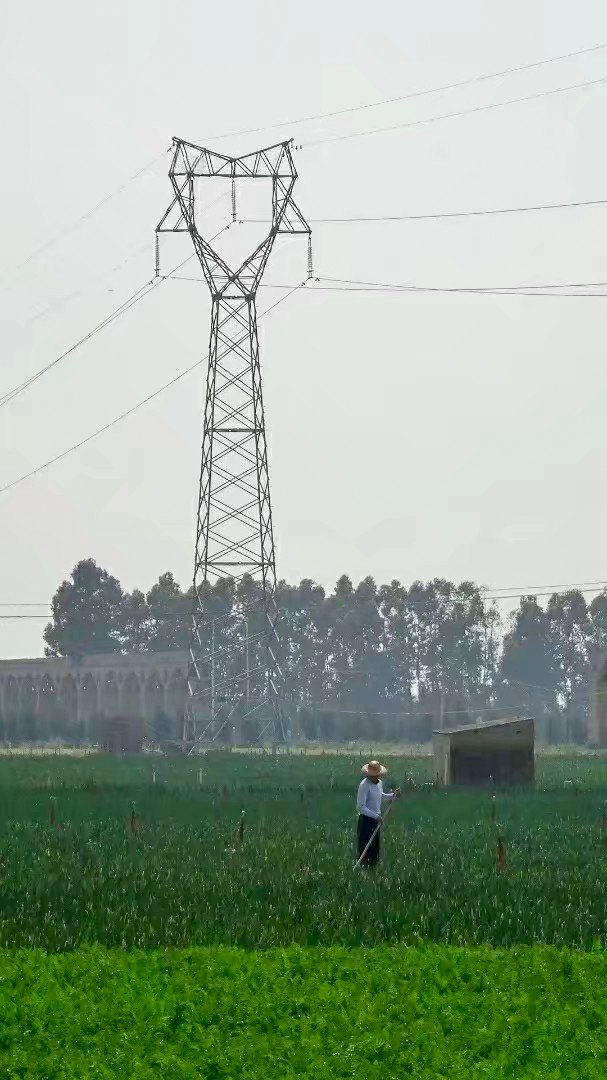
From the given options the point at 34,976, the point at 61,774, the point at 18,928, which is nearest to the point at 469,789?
the point at 61,774

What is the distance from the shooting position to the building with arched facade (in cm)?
14475

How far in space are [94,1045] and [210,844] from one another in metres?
18.1

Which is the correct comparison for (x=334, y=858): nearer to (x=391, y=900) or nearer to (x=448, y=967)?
(x=391, y=900)

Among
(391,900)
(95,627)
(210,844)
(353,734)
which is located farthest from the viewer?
(95,627)

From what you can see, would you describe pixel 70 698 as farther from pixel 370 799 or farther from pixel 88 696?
pixel 370 799

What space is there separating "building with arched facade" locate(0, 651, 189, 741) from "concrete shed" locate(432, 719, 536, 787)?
81.2 m

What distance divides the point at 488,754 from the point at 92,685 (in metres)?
102

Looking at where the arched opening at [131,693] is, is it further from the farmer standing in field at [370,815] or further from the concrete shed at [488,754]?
the farmer standing in field at [370,815]

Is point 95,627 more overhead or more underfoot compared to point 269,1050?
more overhead

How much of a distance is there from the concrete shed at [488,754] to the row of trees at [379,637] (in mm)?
106649

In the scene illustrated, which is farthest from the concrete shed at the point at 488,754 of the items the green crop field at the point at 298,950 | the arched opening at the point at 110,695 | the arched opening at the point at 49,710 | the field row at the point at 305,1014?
the arched opening at the point at 110,695

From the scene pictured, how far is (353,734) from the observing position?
12456cm

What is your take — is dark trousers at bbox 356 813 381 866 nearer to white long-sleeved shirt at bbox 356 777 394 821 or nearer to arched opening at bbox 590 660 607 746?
white long-sleeved shirt at bbox 356 777 394 821

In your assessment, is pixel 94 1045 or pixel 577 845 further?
pixel 577 845
